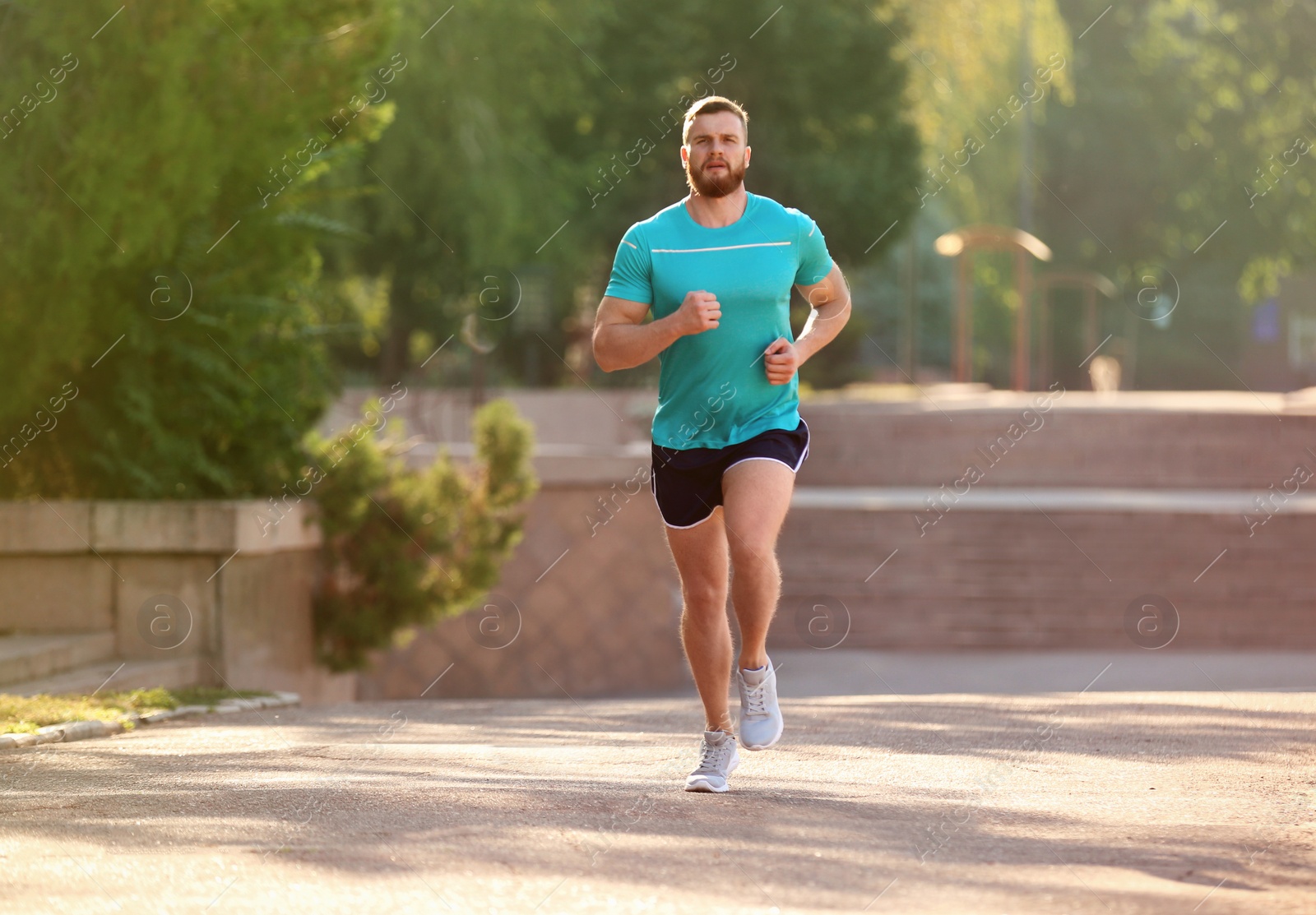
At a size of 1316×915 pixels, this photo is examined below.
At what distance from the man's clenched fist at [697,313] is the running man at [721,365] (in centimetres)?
12

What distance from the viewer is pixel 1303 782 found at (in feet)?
16.8

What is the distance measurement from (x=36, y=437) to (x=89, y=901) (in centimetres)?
631

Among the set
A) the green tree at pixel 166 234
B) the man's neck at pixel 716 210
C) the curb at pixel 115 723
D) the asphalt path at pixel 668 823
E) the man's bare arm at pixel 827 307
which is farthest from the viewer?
the green tree at pixel 166 234

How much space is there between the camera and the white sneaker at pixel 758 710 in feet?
16.3

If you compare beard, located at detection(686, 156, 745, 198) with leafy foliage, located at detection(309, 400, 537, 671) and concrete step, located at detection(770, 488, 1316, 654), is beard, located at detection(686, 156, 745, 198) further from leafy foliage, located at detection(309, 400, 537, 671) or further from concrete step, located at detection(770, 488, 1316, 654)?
concrete step, located at detection(770, 488, 1316, 654)

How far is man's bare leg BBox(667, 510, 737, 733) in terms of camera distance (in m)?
4.92

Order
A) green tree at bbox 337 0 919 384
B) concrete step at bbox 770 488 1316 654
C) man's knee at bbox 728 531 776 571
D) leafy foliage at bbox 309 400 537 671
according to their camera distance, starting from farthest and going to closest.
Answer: green tree at bbox 337 0 919 384
concrete step at bbox 770 488 1316 654
leafy foliage at bbox 309 400 537 671
man's knee at bbox 728 531 776 571

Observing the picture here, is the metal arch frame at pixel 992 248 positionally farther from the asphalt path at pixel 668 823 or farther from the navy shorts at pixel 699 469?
the navy shorts at pixel 699 469

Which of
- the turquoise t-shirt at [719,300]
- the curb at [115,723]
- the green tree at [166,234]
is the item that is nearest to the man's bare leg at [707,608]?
the turquoise t-shirt at [719,300]

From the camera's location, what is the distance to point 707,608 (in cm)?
498

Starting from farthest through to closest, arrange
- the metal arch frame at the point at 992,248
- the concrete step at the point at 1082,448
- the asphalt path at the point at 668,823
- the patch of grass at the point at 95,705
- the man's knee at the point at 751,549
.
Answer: the metal arch frame at the point at 992,248, the concrete step at the point at 1082,448, the patch of grass at the point at 95,705, the man's knee at the point at 751,549, the asphalt path at the point at 668,823

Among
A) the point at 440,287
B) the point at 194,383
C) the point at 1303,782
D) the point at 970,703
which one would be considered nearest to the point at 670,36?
the point at 440,287

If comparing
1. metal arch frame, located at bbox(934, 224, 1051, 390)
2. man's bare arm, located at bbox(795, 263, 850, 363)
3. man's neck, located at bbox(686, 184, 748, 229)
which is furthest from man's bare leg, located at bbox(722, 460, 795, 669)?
metal arch frame, located at bbox(934, 224, 1051, 390)

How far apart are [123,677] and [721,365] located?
4788mm
